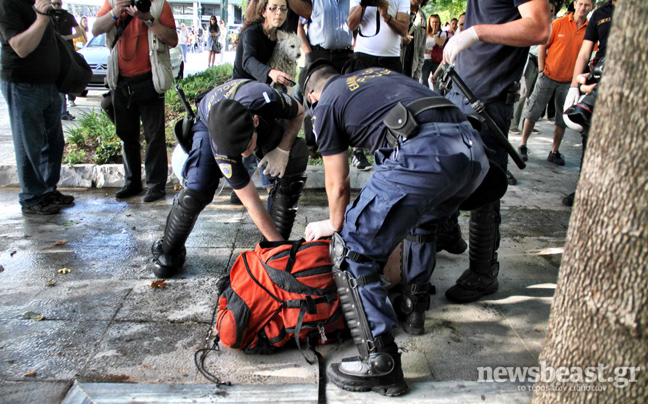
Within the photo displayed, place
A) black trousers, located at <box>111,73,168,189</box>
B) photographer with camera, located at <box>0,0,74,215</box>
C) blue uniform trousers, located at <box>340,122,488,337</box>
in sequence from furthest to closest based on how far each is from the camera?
1. black trousers, located at <box>111,73,168,189</box>
2. photographer with camera, located at <box>0,0,74,215</box>
3. blue uniform trousers, located at <box>340,122,488,337</box>

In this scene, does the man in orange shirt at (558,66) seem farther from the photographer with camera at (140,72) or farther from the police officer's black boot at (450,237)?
the photographer with camera at (140,72)

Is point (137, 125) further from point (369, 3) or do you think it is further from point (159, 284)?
point (369, 3)

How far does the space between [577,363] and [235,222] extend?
3124 mm

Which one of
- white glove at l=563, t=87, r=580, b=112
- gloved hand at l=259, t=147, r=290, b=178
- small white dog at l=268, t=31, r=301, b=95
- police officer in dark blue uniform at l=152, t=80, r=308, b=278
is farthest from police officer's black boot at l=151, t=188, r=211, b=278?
white glove at l=563, t=87, r=580, b=112

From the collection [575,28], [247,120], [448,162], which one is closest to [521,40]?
[448,162]

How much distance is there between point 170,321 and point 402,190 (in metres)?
1.51

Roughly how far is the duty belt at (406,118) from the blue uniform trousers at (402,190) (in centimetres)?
5

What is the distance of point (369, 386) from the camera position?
2057 mm

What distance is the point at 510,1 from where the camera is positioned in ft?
8.48

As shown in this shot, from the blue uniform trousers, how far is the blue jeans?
10.7ft

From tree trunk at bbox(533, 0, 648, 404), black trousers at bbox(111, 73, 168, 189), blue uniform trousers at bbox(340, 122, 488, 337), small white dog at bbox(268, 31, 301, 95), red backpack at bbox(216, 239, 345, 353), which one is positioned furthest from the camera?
Answer: black trousers at bbox(111, 73, 168, 189)

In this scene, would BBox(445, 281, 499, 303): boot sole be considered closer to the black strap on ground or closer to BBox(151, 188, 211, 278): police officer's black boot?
the black strap on ground

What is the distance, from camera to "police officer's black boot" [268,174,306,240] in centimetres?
325

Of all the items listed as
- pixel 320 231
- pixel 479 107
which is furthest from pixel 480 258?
pixel 320 231
